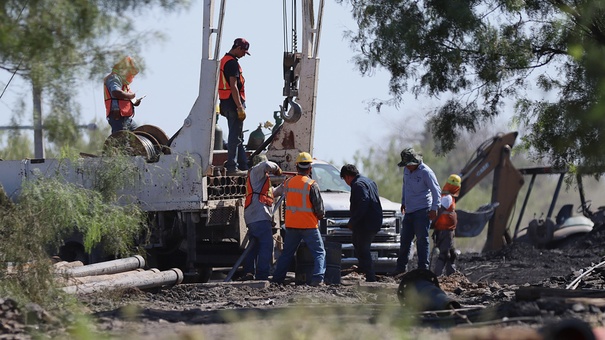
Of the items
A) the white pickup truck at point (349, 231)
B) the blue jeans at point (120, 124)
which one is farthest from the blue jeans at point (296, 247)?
the white pickup truck at point (349, 231)

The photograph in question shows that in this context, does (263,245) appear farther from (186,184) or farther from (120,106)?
(120,106)

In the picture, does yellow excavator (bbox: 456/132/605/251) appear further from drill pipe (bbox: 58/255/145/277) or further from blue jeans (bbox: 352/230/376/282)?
drill pipe (bbox: 58/255/145/277)

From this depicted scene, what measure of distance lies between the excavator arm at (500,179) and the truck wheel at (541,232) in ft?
2.24

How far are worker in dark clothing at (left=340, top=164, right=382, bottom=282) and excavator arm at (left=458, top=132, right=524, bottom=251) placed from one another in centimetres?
1027

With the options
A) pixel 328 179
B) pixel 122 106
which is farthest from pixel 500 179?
pixel 122 106

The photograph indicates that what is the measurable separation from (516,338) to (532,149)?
720 centimetres

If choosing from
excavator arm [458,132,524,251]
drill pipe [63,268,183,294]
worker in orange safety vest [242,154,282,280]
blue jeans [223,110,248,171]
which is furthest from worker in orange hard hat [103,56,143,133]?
excavator arm [458,132,524,251]

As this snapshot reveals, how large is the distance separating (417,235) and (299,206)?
221 cm

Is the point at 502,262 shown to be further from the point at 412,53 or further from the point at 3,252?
the point at 3,252

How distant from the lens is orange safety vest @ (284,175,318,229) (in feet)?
52.5

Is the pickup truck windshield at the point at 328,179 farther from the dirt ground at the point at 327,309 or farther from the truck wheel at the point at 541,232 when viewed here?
the truck wheel at the point at 541,232

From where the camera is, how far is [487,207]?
2705 centimetres

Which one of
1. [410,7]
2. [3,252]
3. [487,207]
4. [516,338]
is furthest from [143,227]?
[487,207]

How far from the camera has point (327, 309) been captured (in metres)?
11.2
